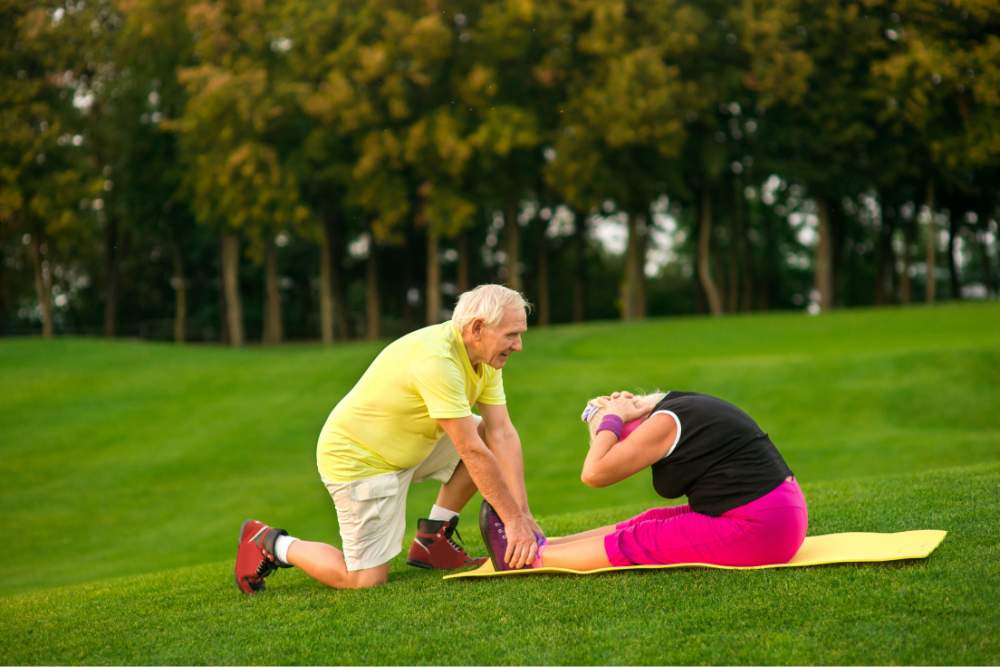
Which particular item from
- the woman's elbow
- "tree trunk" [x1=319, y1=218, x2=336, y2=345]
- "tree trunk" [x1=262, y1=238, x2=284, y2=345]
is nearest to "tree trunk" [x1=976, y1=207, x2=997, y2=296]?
"tree trunk" [x1=319, y1=218, x2=336, y2=345]

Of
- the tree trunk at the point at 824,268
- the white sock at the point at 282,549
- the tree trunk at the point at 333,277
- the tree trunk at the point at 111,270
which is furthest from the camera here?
the tree trunk at the point at 111,270

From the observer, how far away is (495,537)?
6250 millimetres

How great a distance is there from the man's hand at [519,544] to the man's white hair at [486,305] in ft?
3.63

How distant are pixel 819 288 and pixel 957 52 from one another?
8.00 meters

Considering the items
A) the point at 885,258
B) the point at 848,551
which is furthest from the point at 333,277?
the point at 848,551

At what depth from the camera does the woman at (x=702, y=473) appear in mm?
5633

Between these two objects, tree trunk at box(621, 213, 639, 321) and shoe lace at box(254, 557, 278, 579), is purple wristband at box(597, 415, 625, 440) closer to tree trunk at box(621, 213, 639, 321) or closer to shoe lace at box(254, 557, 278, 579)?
shoe lace at box(254, 557, 278, 579)

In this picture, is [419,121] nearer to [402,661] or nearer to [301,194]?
[301,194]

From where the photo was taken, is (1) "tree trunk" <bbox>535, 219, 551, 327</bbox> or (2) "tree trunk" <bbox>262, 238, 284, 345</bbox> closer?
(2) "tree trunk" <bbox>262, 238, 284, 345</bbox>

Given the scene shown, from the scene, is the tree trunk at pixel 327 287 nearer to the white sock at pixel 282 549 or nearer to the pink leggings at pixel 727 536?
the white sock at pixel 282 549

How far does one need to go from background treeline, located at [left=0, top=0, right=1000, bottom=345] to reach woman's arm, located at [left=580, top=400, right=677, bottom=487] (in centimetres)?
2672

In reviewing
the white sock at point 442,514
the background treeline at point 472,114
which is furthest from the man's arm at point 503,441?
the background treeline at point 472,114

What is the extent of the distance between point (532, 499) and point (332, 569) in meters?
7.06

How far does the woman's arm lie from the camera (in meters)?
5.60
